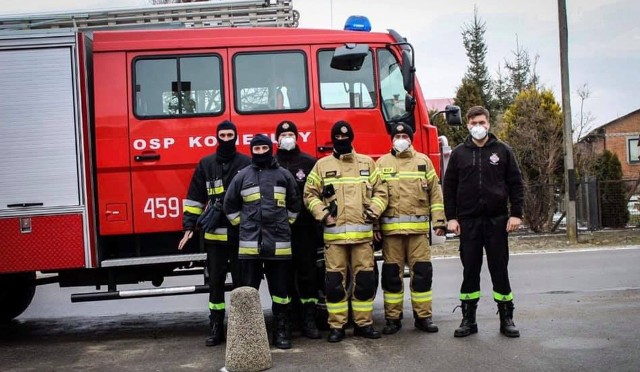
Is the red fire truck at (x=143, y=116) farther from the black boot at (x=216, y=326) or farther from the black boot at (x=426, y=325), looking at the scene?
the black boot at (x=426, y=325)

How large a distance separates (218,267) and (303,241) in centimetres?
85

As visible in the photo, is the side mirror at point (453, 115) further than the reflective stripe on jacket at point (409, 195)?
Yes

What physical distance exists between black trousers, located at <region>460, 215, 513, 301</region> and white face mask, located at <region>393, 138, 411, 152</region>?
893 millimetres

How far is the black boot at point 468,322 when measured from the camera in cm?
667

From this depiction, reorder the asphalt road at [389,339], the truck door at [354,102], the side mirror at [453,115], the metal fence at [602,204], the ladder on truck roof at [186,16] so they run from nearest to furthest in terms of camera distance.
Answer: the asphalt road at [389,339] → the truck door at [354,102] → the side mirror at [453,115] → the ladder on truck roof at [186,16] → the metal fence at [602,204]

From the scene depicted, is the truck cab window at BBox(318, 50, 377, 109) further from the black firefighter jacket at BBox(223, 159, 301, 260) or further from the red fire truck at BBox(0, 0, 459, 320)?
the black firefighter jacket at BBox(223, 159, 301, 260)

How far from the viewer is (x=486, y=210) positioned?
21.9 feet

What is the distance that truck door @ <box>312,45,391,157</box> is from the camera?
744 centimetres

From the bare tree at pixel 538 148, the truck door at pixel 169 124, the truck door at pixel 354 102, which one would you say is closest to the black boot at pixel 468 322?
the truck door at pixel 354 102

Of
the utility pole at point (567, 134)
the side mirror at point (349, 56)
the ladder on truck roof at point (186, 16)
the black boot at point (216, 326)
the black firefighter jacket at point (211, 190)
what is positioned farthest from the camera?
the utility pole at point (567, 134)

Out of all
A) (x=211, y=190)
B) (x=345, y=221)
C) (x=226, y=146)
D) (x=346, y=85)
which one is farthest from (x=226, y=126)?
(x=346, y=85)

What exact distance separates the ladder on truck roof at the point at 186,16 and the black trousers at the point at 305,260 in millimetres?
2621

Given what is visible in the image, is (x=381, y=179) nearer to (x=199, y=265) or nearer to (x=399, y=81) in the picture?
(x=399, y=81)

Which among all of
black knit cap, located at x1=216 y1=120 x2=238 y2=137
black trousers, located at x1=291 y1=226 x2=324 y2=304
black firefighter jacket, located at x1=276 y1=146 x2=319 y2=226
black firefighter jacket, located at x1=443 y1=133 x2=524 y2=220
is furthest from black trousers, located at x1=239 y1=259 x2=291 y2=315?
black firefighter jacket, located at x1=443 y1=133 x2=524 y2=220
